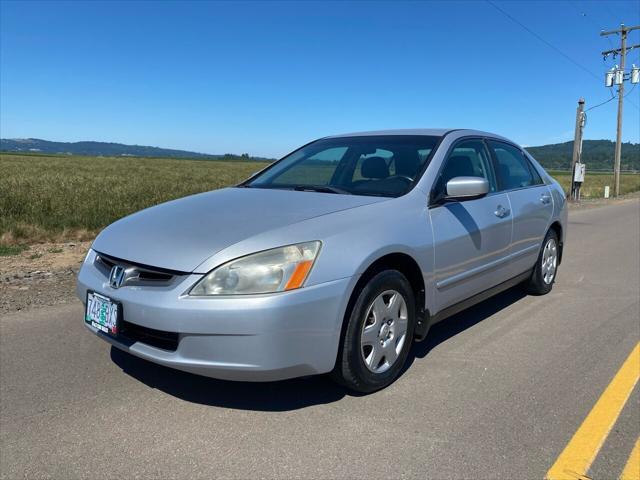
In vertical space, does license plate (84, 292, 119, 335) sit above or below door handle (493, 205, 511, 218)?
below

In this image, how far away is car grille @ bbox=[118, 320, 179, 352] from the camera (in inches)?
101

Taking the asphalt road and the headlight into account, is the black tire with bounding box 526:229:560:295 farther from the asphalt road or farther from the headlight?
the headlight

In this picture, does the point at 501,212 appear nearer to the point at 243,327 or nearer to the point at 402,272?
the point at 402,272

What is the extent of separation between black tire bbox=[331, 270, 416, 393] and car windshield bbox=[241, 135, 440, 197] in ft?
2.11

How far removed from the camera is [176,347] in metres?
2.55

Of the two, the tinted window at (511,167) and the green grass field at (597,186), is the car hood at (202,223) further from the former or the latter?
the green grass field at (597,186)

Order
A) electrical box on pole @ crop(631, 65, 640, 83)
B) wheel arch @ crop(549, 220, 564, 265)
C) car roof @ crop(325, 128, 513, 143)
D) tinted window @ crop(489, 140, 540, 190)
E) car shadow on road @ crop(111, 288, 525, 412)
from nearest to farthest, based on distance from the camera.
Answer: car shadow on road @ crop(111, 288, 525, 412) → car roof @ crop(325, 128, 513, 143) → tinted window @ crop(489, 140, 540, 190) → wheel arch @ crop(549, 220, 564, 265) → electrical box on pole @ crop(631, 65, 640, 83)

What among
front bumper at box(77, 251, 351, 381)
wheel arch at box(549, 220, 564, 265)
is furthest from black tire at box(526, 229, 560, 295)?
front bumper at box(77, 251, 351, 381)

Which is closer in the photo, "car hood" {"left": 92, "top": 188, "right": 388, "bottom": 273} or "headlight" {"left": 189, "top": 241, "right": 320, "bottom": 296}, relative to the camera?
"headlight" {"left": 189, "top": 241, "right": 320, "bottom": 296}

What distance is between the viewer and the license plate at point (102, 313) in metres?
2.69

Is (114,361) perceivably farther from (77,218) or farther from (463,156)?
(77,218)

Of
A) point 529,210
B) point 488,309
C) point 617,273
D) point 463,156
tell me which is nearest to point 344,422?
point 463,156

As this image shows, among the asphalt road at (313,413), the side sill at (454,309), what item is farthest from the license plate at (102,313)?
the side sill at (454,309)

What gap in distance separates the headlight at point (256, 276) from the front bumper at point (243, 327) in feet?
0.14
